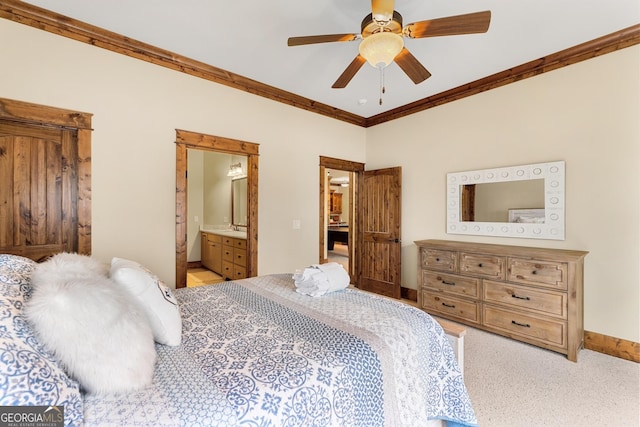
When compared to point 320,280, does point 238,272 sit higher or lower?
lower

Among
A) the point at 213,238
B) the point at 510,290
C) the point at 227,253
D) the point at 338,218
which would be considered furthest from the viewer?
the point at 338,218

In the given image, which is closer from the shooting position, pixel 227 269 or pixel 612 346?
pixel 612 346

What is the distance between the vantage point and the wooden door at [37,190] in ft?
7.54

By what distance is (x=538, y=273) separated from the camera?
2.76 m

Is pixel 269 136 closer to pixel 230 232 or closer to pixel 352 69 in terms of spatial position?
pixel 352 69

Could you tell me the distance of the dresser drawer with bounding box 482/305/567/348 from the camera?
2645 mm

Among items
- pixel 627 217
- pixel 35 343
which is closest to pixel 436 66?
pixel 627 217

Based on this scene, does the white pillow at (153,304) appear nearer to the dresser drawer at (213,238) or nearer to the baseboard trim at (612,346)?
the baseboard trim at (612,346)

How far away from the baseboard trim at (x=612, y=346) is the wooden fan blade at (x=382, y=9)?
3.39 m

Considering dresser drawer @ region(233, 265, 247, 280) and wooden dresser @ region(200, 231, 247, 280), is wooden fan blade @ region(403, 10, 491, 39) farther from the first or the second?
dresser drawer @ region(233, 265, 247, 280)

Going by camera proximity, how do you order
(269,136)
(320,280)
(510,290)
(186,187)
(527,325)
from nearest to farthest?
(320,280) < (527,325) < (510,290) < (186,187) < (269,136)

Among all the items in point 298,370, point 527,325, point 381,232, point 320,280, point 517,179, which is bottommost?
point 527,325

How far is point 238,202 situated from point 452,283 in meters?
4.19

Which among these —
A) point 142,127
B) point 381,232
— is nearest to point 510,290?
point 381,232
